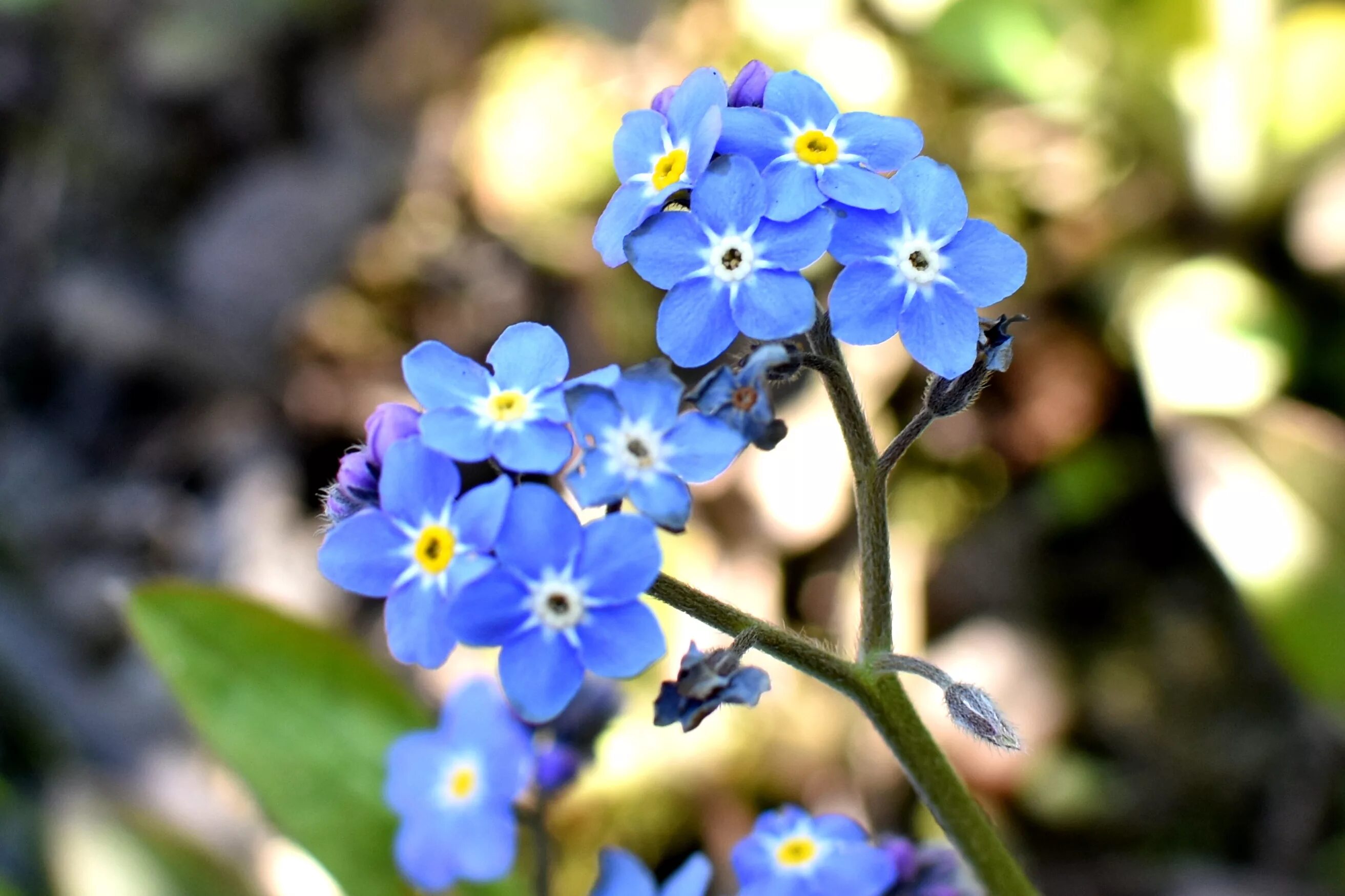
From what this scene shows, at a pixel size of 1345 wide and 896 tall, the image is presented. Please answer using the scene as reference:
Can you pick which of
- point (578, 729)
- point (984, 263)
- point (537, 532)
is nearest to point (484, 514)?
point (537, 532)

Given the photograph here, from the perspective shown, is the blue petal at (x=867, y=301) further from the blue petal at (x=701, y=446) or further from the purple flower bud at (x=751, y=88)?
the purple flower bud at (x=751, y=88)

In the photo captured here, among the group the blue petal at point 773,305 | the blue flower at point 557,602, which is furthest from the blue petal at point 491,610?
the blue petal at point 773,305

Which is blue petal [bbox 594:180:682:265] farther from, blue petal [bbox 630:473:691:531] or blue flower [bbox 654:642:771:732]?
blue flower [bbox 654:642:771:732]

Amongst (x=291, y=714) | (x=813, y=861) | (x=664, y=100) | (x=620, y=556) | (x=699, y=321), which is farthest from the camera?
(x=291, y=714)

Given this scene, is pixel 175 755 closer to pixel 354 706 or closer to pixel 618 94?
pixel 354 706

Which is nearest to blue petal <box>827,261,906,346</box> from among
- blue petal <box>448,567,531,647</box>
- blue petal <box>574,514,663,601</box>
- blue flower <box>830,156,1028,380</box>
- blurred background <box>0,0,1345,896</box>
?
blue flower <box>830,156,1028,380</box>

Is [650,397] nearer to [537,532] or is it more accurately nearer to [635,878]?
[537,532]

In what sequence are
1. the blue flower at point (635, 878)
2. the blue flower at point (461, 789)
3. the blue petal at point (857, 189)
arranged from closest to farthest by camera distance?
the blue petal at point (857, 189)
the blue flower at point (635, 878)
the blue flower at point (461, 789)

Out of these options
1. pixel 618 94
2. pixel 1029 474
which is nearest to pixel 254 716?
pixel 1029 474
